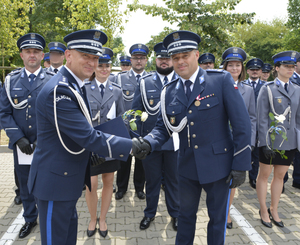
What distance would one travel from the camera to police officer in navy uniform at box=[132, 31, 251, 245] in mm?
2430

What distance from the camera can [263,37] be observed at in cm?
4328

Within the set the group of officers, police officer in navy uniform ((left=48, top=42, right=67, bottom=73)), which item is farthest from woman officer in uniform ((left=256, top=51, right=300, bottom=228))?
police officer in navy uniform ((left=48, top=42, right=67, bottom=73))

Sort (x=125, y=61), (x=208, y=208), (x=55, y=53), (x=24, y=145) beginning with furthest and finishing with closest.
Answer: (x=125, y=61) → (x=55, y=53) → (x=24, y=145) → (x=208, y=208)

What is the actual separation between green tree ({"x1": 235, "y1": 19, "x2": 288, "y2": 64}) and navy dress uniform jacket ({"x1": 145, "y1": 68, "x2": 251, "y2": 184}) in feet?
124

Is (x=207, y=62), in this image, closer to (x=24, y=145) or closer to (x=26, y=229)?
(x=24, y=145)

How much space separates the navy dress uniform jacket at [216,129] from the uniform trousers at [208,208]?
14 centimetres

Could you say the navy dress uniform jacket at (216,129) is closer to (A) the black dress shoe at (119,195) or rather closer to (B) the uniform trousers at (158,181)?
(B) the uniform trousers at (158,181)

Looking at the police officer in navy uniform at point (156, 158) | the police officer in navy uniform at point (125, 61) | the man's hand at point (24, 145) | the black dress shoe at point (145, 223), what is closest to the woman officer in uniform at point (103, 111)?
the police officer in navy uniform at point (156, 158)

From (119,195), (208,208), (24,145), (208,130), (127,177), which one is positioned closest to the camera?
(208,130)

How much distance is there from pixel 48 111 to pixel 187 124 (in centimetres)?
133

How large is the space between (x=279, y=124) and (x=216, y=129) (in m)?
1.92

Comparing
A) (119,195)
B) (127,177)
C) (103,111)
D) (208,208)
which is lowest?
(119,195)

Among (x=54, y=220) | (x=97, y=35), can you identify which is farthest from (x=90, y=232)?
(x=97, y=35)

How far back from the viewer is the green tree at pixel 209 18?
33.1 ft
